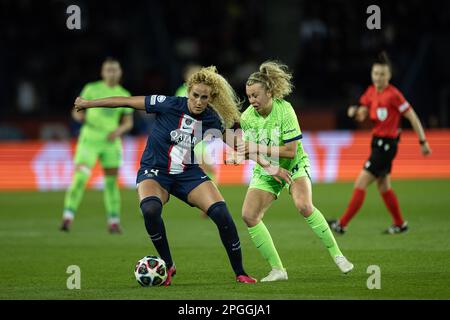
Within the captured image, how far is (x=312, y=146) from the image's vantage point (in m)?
21.8

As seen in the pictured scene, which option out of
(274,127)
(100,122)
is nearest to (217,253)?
(274,127)

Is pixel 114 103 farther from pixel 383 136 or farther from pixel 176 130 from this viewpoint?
pixel 383 136

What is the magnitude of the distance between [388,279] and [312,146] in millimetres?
12797

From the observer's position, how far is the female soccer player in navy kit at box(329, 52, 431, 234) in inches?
511

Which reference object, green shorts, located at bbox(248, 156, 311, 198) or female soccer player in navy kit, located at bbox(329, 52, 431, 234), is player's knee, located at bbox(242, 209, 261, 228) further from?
female soccer player in navy kit, located at bbox(329, 52, 431, 234)

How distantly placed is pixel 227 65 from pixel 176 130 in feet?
58.2

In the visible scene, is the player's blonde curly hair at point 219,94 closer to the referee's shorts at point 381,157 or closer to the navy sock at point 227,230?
the navy sock at point 227,230

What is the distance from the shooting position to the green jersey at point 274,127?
9.34 meters

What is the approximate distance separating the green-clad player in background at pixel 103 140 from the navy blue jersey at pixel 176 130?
16.7 feet

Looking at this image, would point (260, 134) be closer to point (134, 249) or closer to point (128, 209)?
point (134, 249)

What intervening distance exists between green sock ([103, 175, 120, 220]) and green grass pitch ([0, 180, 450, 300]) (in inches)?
13.0

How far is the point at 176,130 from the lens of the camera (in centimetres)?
915

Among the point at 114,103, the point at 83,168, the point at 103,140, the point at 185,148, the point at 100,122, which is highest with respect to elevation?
the point at 114,103

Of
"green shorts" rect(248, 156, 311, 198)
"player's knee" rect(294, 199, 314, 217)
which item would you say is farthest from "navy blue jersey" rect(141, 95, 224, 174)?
"player's knee" rect(294, 199, 314, 217)
